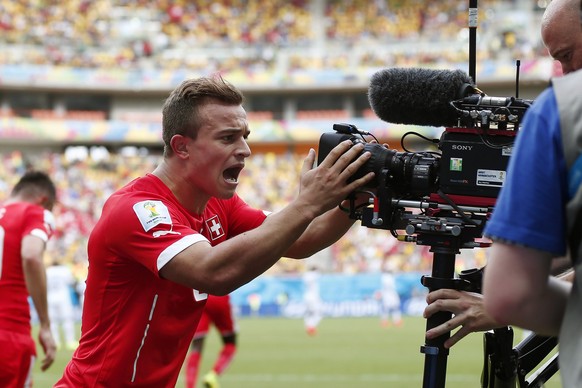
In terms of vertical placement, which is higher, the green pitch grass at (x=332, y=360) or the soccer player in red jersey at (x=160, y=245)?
the soccer player in red jersey at (x=160, y=245)

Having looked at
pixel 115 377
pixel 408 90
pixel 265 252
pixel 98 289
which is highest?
pixel 408 90

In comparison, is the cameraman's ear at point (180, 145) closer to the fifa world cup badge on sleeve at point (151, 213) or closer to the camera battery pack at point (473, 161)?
the fifa world cup badge on sleeve at point (151, 213)

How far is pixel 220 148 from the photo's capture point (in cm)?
355

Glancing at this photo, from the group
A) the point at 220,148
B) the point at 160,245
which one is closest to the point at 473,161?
the point at 220,148

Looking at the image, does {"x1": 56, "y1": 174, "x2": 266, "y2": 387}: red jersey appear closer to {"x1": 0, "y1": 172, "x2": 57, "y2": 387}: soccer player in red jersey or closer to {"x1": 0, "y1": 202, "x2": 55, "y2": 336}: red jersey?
{"x1": 0, "y1": 172, "x2": 57, "y2": 387}: soccer player in red jersey

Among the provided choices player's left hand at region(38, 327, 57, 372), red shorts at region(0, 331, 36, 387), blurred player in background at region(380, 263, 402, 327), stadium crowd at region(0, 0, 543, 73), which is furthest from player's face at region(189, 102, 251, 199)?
stadium crowd at region(0, 0, 543, 73)

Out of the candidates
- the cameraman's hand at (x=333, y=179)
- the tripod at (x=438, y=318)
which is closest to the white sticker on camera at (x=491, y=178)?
the tripod at (x=438, y=318)

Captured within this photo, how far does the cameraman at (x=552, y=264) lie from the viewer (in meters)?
2.81

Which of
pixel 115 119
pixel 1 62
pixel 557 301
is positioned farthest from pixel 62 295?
pixel 115 119

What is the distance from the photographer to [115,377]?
3.57 meters

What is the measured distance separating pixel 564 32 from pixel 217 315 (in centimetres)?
761

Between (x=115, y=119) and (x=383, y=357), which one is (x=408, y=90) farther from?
(x=115, y=119)

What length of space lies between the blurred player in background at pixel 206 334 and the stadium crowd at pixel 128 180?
1484 centimetres

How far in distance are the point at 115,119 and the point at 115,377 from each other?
4218 cm
